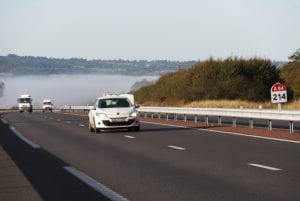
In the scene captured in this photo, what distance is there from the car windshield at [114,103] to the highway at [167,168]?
241 inches

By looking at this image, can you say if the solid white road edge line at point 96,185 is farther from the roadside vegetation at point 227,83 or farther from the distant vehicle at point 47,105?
the distant vehicle at point 47,105

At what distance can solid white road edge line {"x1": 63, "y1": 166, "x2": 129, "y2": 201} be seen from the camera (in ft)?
33.4

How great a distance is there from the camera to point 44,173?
13648 mm

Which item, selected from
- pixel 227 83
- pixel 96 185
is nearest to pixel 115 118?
pixel 96 185

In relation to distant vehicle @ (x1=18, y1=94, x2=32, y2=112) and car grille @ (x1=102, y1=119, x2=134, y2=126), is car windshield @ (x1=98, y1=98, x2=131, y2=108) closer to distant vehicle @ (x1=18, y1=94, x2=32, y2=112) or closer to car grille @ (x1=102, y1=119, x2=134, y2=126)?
car grille @ (x1=102, y1=119, x2=134, y2=126)

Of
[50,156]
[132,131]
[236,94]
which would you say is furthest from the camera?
[236,94]

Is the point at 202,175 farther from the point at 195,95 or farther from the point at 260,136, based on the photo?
the point at 195,95

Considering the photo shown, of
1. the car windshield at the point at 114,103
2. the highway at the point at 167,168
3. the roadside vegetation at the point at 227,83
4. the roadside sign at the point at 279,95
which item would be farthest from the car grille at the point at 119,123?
the roadside vegetation at the point at 227,83

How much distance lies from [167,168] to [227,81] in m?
52.1

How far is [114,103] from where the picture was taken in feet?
97.0

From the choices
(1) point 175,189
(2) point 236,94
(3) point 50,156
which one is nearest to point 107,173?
(1) point 175,189

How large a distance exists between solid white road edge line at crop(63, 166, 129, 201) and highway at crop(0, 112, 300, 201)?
0.04 metres

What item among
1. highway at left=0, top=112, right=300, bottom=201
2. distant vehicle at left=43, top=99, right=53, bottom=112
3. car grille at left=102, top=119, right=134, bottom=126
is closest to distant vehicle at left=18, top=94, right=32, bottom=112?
Result: distant vehicle at left=43, top=99, right=53, bottom=112

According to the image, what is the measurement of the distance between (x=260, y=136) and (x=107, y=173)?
10983mm
